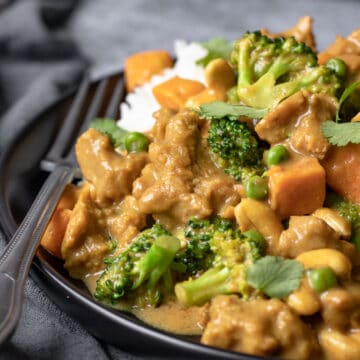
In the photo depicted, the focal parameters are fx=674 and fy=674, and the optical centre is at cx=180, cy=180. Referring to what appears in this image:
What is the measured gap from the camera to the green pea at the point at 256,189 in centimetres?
351

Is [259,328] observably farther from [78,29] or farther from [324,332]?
[78,29]

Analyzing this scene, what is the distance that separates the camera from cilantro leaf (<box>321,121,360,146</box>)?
3395mm

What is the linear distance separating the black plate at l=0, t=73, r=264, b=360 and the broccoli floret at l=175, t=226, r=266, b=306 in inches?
8.6

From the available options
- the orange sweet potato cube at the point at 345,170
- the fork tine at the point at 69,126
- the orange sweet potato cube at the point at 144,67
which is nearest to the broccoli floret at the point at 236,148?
the orange sweet potato cube at the point at 345,170

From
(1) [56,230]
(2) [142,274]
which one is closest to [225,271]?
(2) [142,274]

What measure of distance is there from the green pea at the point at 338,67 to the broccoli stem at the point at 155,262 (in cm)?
141

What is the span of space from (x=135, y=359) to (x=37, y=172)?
1864 mm

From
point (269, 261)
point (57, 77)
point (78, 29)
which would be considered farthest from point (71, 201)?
point (78, 29)

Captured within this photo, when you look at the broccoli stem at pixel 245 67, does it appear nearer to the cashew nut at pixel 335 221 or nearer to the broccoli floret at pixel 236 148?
the broccoli floret at pixel 236 148

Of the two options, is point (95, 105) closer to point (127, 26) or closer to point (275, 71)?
point (275, 71)

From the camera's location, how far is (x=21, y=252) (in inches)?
133

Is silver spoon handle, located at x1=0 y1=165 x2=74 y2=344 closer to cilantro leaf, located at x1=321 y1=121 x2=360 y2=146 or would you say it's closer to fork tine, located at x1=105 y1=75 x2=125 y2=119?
fork tine, located at x1=105 y1=75 x2=125 y2=119

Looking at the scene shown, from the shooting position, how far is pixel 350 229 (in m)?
3.36

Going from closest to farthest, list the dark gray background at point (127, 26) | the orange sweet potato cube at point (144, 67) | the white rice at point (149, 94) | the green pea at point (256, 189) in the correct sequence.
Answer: the green pea at point (256, 189) < the white rice at point (149, 94) < the orange sweet potato cube at point (144, 67) < the dark gray background at point (127, 26)
